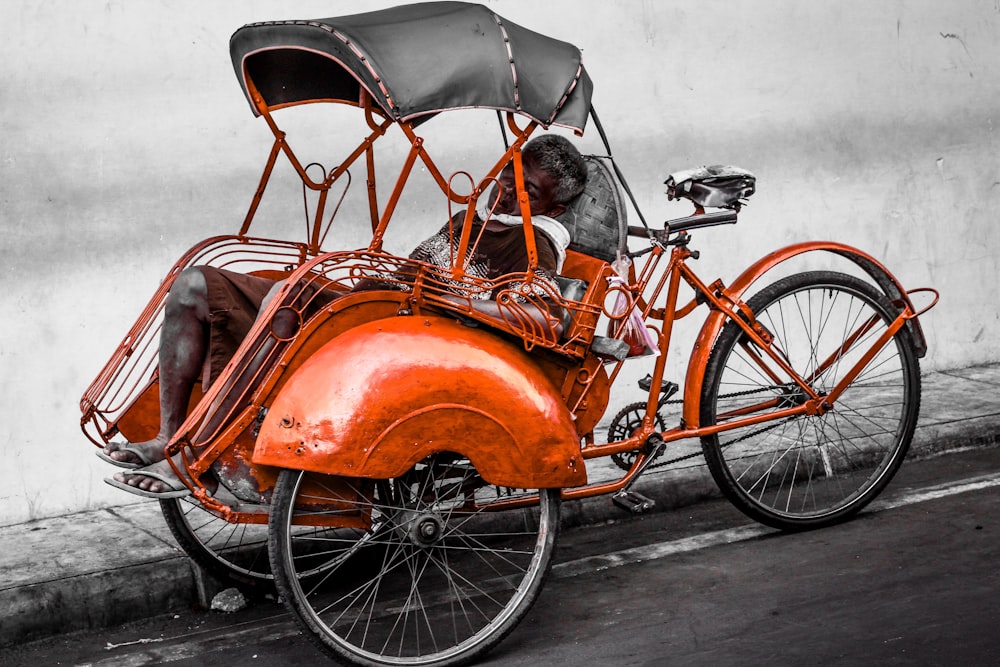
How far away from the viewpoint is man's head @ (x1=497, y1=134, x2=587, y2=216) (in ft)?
14.9

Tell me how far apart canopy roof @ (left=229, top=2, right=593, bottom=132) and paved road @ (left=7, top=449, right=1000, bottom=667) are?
62.0 inches

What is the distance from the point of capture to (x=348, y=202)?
594 centimetres

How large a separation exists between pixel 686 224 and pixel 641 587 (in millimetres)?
1263

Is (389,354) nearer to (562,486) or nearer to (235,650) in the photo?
(562,486)

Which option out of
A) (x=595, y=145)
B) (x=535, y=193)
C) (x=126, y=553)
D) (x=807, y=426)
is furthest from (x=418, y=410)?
(x=595, y=145)

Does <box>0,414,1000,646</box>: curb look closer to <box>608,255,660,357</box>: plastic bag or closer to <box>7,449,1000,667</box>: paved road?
<box>7,449,1000,667</box>: paved road

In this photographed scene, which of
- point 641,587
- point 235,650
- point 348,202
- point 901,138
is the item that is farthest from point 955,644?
point 901,138

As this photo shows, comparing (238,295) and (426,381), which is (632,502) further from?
(238,295)

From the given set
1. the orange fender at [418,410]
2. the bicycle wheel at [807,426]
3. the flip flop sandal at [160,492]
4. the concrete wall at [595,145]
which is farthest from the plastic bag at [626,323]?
the concrete wall at [595,145]

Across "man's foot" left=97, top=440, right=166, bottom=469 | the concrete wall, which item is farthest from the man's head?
the concrete wall

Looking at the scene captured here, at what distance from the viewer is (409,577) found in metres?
4.70

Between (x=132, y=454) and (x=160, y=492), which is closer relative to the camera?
(x=160, y=492)

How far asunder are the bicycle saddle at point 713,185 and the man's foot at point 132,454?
1985mm

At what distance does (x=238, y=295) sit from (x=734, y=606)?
188 cm
